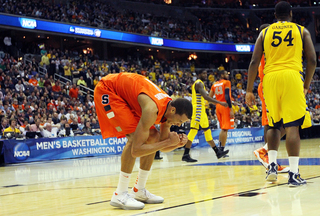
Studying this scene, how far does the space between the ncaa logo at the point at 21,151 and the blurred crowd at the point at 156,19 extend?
11500 mm

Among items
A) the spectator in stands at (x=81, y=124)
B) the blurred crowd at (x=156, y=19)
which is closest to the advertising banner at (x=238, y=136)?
the spectator in stands at (x=81, y=124)

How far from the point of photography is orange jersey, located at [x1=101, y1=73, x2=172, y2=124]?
3418 millimetres

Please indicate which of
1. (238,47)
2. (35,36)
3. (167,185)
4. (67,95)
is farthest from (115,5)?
(167,185)

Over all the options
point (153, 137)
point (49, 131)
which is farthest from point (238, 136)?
point (153, 137)

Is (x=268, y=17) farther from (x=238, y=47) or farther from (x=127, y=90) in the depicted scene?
(x=127, y=90)

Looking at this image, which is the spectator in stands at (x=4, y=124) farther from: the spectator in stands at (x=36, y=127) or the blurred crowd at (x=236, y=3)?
the blurred crowd at (x=236, y=3)

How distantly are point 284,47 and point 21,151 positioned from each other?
8.12 m

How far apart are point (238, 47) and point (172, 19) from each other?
5.88 m

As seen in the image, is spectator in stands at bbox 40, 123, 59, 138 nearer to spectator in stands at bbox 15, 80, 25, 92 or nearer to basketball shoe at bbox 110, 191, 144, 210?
spectator in stands at bbox 15, 80, 25, 92

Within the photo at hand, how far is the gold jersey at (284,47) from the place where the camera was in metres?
4.37

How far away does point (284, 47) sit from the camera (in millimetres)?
4402

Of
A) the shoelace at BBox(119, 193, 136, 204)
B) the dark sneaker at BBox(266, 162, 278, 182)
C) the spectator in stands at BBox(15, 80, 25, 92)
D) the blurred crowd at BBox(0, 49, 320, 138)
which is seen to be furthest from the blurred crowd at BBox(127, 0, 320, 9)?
the shoelace at BBox(119, 193, 136, 204)

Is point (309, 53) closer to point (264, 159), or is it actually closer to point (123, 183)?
point (264, 159)

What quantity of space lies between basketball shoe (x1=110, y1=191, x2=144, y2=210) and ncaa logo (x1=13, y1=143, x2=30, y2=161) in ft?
24.9
